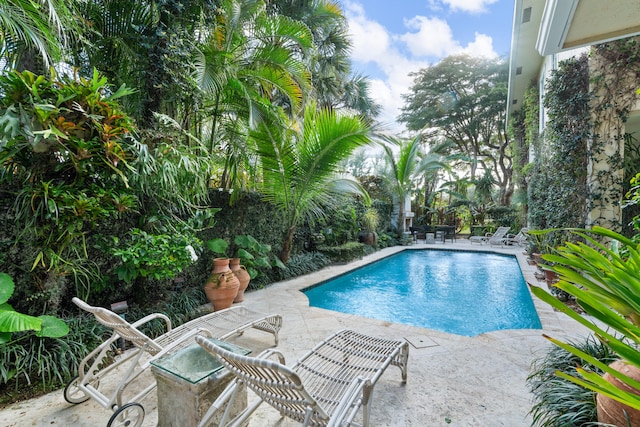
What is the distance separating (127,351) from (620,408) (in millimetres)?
4267

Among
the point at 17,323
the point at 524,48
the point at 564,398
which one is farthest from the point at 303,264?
the point at 524,48

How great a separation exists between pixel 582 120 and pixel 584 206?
5.42 ft

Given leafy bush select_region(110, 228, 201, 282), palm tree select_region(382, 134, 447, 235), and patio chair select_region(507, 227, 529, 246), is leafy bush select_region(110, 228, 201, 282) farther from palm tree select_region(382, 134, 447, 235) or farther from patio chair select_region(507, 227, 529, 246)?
patio chair select_region(507, 227, 529, 246)

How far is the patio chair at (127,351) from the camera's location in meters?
2.20

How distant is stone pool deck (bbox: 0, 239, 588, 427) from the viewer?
2.33 meters

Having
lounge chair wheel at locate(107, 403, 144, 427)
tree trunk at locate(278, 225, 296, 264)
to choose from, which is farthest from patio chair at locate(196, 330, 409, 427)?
tree trunk at locate(278, 225, 296, 264)

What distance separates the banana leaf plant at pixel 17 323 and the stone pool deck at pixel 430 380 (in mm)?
589

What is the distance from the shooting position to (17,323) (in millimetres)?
2283

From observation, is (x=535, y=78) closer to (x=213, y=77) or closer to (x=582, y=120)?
(x=582, y=120)

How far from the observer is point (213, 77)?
462 cm

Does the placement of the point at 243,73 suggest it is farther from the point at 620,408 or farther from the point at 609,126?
the point at 609,126

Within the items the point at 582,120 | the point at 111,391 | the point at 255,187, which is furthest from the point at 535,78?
the point at 111,391

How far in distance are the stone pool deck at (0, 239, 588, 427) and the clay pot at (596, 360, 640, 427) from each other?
3.08ft

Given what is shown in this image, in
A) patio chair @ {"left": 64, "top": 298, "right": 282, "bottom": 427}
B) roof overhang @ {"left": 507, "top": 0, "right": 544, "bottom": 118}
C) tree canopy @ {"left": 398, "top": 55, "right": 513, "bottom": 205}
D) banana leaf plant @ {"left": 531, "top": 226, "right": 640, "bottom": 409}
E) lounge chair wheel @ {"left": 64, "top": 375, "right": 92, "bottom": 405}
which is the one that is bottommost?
lounge chair wheel @ {"left": 64, "top": 375, "right": 92, "bottom": 405}
